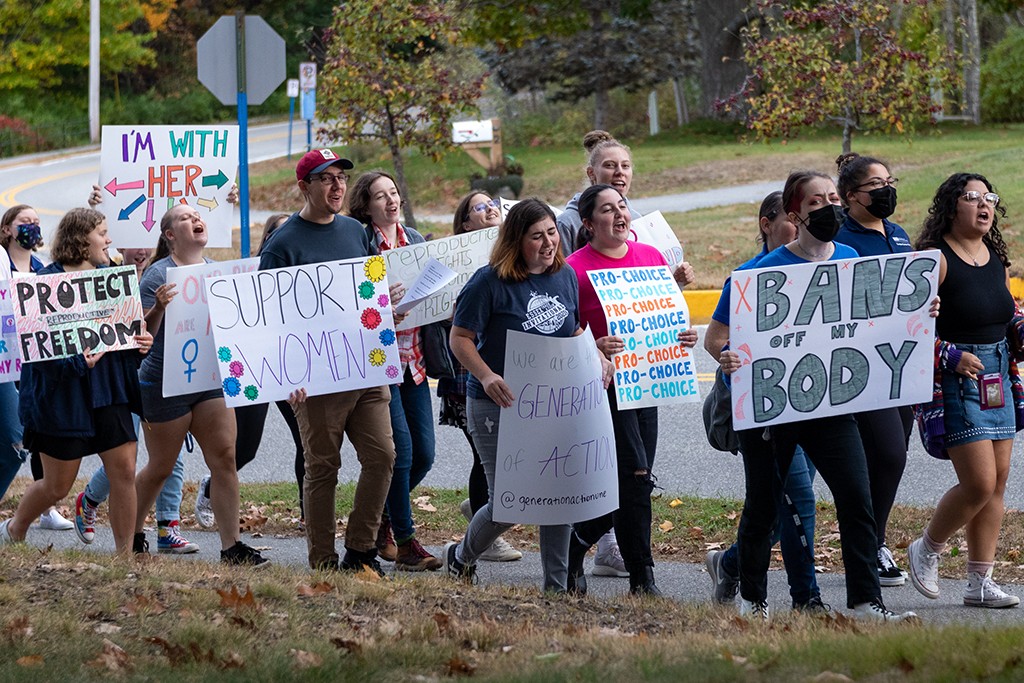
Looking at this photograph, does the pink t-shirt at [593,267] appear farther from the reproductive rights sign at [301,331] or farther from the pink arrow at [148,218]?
the pink arrow at [148,218]

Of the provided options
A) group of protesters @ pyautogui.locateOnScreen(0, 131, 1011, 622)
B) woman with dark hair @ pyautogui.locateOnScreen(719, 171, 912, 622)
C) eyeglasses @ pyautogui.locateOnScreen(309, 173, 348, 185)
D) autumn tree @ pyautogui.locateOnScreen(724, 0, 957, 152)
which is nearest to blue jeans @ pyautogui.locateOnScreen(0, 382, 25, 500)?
group of protesters @ pyautogui.locateOnScreen(0, 131, 1011, 622)

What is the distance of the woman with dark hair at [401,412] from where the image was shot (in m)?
7.25

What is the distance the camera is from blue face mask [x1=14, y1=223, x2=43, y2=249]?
7.80 metres

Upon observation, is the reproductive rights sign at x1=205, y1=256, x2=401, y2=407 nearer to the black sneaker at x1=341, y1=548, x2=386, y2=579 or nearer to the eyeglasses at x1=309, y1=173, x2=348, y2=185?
the eyeglasses at x1=309, y1=173, x2=348, y2=185

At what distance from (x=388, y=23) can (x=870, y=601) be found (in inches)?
648

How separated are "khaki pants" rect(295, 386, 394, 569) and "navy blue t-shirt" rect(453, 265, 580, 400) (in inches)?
29.7

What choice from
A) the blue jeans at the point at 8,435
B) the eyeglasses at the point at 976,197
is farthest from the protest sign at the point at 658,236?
the blue jeans at the point at 8,435

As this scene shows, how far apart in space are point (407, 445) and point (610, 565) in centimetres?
118

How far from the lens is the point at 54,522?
340 inches

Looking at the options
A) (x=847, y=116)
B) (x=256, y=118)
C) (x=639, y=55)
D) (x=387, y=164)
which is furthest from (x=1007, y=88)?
(x=256, y=118)

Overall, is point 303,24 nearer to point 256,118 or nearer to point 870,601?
point 256,118

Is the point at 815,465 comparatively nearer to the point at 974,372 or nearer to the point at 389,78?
the point at 974,372

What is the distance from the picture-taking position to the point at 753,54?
18.7 metres

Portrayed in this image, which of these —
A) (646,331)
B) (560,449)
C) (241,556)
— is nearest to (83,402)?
(241,556)
